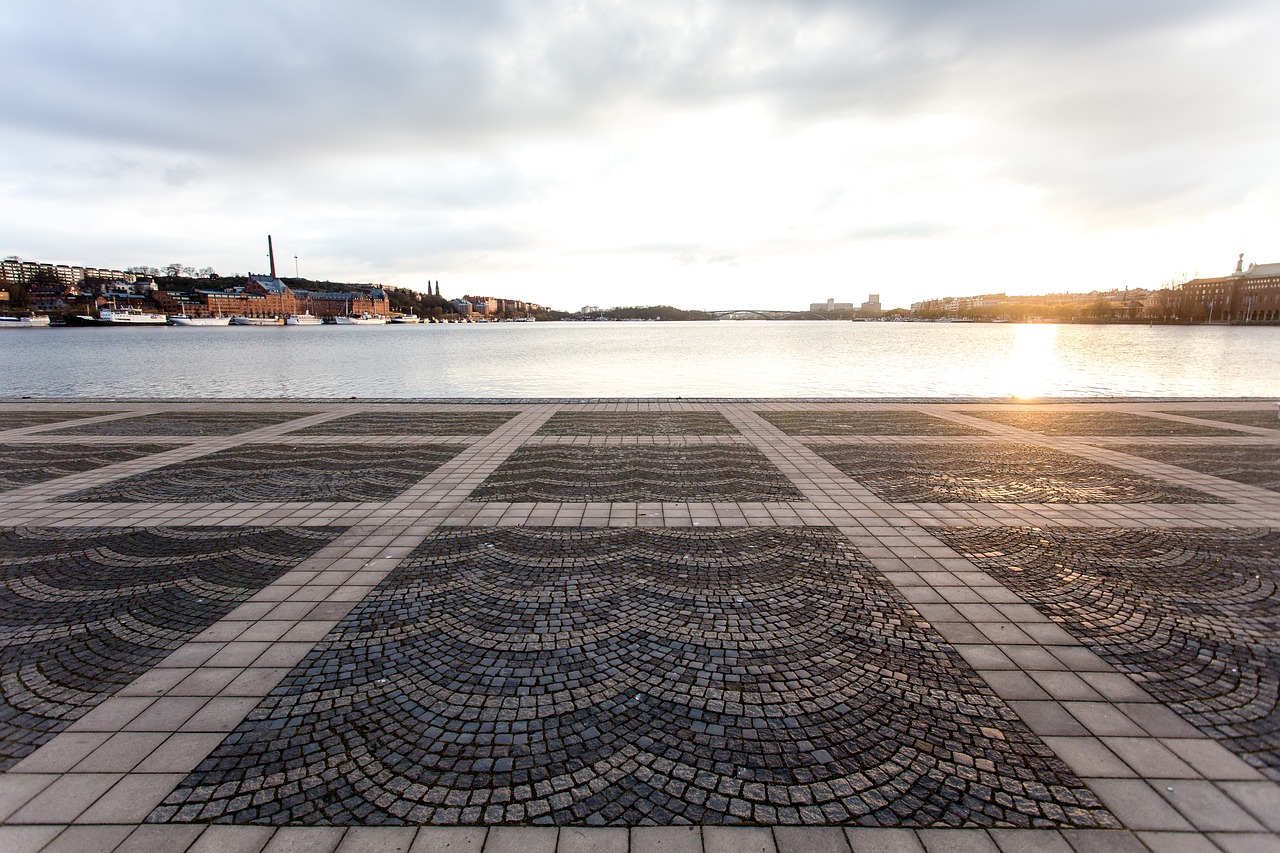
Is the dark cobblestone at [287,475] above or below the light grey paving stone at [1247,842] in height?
above

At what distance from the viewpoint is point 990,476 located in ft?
37.7

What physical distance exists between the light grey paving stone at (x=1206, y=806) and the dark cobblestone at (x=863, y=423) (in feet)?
39.8

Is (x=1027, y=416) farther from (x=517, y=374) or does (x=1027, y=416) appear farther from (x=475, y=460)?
(x=517, y=374)

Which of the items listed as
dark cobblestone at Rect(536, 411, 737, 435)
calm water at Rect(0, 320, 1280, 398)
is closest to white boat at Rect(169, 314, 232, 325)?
calm water at Rect(0, 320, 1280, 398)

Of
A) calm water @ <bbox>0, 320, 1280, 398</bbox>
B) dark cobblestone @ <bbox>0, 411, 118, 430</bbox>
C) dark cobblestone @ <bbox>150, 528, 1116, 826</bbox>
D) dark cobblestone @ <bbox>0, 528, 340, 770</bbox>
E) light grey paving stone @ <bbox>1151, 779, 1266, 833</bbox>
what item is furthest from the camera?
calm water @ <bbox>0, 320, 1280, 398</bbox>

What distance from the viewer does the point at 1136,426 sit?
55.1 ft

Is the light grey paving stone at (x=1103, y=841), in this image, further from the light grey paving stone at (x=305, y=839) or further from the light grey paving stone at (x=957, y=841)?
the light grey paving stone at (x=305, y=839)

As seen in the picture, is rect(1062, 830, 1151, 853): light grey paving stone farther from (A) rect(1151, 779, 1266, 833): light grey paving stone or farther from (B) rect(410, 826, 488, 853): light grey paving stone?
(B) rect(410, 826, 488, 853): light grey paving stone

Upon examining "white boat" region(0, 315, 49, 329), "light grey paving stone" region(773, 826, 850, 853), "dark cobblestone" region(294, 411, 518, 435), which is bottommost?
"light grey paving stone" region(773, 826, 850, 853)

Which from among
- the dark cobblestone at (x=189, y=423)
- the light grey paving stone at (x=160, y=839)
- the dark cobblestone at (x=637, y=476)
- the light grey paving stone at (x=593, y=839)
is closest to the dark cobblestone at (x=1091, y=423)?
the dark cobblestone at (x=637, y=476)

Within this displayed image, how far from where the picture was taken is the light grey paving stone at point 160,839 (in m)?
3.39

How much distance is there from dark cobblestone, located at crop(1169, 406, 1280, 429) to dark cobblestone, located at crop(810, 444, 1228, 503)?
8.53 meters

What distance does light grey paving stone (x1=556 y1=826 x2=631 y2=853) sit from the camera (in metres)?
3.35

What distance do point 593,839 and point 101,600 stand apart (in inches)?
247
